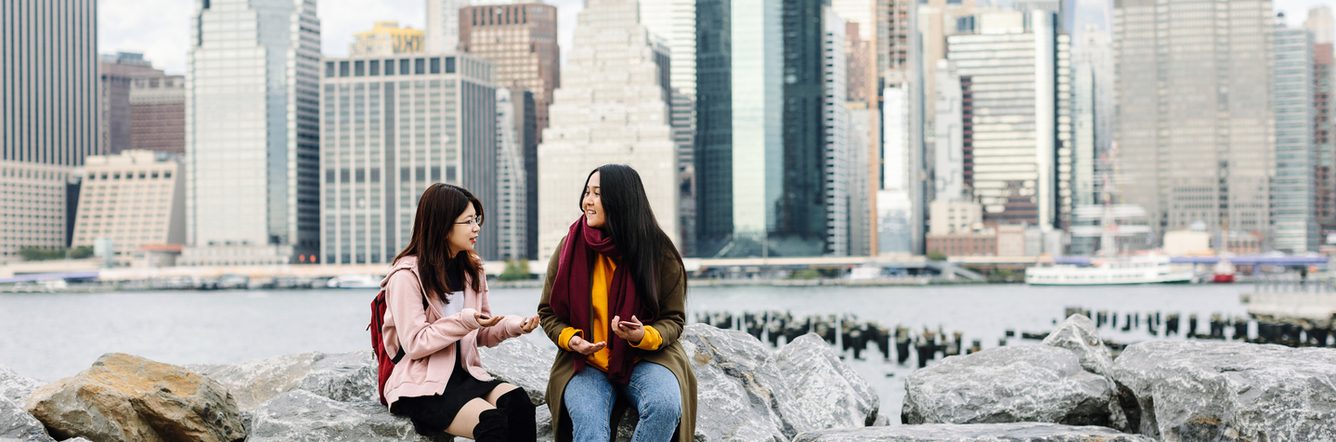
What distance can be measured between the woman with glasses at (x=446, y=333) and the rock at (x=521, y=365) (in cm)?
94

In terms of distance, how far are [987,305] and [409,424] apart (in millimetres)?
99865

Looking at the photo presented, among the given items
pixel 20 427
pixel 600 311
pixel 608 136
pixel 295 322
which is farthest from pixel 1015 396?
pixel 608 136

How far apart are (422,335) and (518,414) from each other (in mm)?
701

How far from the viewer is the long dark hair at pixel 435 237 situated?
8062 millimetres

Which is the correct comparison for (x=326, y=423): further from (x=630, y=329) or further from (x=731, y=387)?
(x=731, y=387)

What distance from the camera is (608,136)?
632 ft

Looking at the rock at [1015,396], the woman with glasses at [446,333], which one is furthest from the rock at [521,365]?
the rock at [1015,396]

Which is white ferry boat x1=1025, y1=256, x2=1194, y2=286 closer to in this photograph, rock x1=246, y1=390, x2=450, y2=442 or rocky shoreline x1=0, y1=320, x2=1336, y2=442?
rocky shoreline x1=0, y1=320, x2=1336, y2=442

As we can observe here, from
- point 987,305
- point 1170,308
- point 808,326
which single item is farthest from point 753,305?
point 808,326

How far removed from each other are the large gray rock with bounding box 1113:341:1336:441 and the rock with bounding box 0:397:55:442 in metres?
7.37

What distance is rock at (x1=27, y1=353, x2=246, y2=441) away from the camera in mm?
8695

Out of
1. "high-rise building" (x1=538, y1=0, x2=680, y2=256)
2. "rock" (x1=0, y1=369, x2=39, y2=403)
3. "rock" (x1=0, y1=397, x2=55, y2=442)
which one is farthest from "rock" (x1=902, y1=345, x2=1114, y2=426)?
"high-rise building" (x1=538, y1=0, x2=680, y2=256)

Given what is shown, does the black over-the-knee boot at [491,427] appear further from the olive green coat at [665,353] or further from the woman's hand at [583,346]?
the woman's hand at [583,346]

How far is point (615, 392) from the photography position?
316 inches
